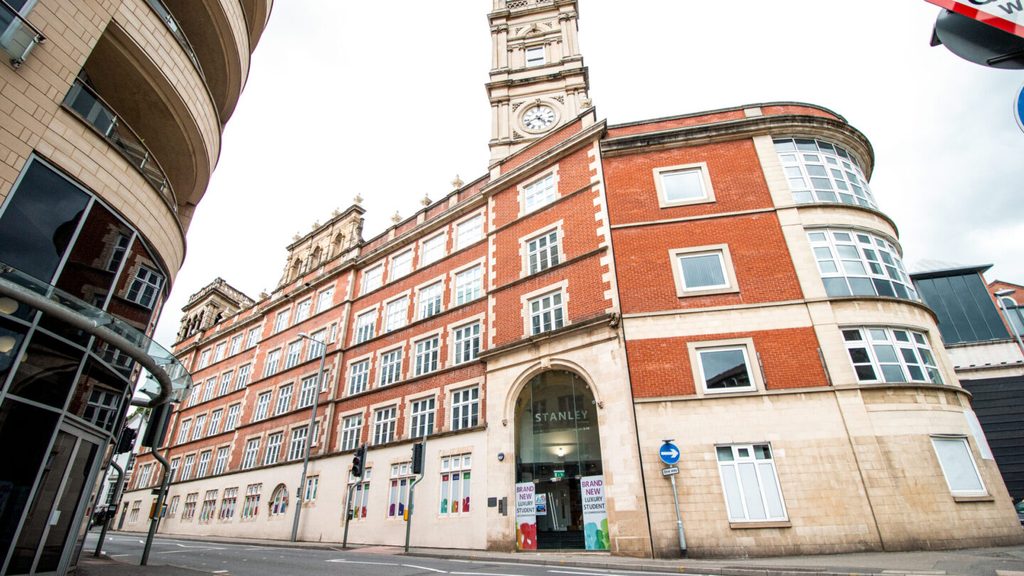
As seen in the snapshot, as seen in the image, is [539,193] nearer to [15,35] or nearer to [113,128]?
[113,128]

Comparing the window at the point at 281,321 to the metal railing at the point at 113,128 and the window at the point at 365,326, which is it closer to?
the window at the point at 365,326

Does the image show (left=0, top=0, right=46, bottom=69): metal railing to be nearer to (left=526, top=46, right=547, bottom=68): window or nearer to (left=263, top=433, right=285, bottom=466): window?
(left=263, top=433, right=285, bottom=466): window

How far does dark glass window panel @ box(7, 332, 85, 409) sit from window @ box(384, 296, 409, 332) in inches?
746

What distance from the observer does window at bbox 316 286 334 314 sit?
1307 inches

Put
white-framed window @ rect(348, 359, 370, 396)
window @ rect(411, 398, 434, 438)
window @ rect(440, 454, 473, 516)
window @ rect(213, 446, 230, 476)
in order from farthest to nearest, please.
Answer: window @ rect(213, 446, 230, 476) → white-framed window @ rect(348, 359, 370, 396) → window @ rect(411, 398, 434, 438) → window @ rect(440, 454, 473, 516)

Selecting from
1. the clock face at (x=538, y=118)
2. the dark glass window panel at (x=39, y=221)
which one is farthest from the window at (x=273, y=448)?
the dark glass window panel at (x=39, y=221)

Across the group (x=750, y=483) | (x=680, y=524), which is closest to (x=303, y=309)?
(x=680, y=524)

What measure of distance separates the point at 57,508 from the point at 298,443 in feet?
72.1

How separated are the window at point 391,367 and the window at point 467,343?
4.25 m

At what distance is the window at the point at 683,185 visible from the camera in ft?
62.5

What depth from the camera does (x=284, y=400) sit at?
105 ft

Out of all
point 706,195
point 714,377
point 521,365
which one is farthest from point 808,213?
point 521,365

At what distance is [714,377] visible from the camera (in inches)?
626

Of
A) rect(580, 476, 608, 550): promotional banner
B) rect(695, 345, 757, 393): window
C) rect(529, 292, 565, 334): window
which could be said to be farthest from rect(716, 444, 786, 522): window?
rect(529, 292, 565, 334): window
